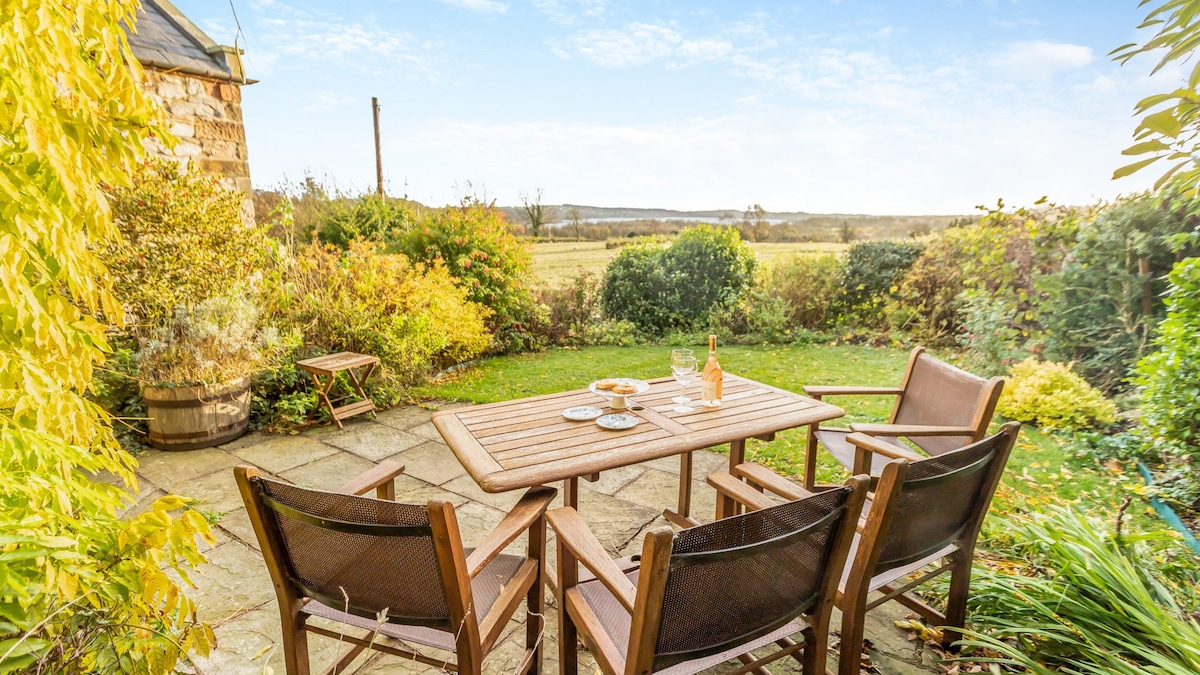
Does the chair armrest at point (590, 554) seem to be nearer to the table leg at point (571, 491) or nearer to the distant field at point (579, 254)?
the table leg at point (571, 491)

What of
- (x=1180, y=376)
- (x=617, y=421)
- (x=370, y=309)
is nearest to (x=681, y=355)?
(x=617, y=421)

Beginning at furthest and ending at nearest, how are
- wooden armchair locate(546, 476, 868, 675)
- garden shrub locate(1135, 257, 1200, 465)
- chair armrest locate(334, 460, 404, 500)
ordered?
1. garden shrub locate(1135, 257, 1200, 465)
2. chair armrest locate(334, 460, 404, 500)
3. wooden armchair locate(546, 476, 868, 675)

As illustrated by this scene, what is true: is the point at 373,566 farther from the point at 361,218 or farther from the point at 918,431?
the point at 361,218

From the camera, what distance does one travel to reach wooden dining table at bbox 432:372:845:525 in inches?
75.9

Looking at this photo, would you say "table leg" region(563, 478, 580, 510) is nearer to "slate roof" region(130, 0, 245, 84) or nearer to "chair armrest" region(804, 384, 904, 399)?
"chair armrest" region(804, 384, 904, 399)

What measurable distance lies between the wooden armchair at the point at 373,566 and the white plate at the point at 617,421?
74cm

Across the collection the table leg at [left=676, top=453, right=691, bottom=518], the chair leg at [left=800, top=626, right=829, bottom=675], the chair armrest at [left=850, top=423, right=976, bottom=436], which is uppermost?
the chair armrest at [left=850, top=423, right=976, bottom=436]

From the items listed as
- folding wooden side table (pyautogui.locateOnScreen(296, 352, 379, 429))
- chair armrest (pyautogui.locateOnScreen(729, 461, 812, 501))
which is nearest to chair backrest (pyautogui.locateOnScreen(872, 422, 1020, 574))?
chair armrest (pyautogui.locateOnScreen(729, 461, 812, 501))

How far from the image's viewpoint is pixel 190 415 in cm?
380

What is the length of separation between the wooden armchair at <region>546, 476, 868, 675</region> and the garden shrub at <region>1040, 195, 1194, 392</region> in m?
4.04

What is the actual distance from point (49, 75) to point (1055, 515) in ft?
11.1

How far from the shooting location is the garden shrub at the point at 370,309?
194 inches

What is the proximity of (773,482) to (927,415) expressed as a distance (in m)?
1.30

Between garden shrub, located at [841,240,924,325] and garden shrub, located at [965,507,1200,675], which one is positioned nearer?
garden shrub, located at [965,507,1200,675]
